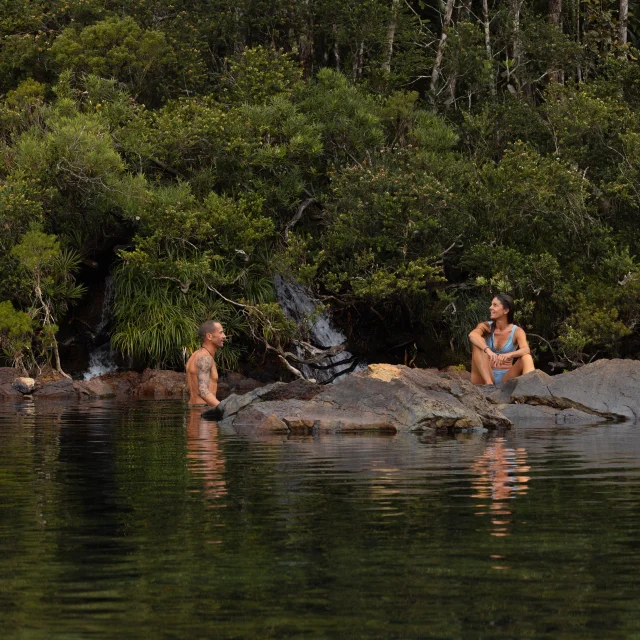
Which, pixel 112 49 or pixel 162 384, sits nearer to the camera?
pixel 162 384

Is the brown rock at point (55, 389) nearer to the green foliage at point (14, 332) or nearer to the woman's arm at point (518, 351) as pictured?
the green foliage at point (14, 332)

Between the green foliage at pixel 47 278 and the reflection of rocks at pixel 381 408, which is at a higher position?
the green foliage at pixel 47 278

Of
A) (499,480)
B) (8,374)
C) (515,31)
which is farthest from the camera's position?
(515,31)

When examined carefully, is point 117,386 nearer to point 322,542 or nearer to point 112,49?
point 112,49

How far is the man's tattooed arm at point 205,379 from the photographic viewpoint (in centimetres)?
1831

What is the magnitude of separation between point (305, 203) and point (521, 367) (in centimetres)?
1100

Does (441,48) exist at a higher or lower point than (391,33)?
lower

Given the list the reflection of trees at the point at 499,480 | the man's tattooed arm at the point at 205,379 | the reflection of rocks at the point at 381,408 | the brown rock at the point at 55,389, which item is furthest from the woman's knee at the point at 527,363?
the brown rock at the point at 55,389

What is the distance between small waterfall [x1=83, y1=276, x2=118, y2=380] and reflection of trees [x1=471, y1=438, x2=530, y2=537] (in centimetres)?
1541

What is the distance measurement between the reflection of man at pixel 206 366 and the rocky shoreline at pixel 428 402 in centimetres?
145

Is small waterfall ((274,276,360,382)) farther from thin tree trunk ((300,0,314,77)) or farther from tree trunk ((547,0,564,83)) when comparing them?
tree trunk ((547,0,564,83))

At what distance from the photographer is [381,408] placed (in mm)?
14938

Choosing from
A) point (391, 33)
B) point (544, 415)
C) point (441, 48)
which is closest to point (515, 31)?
point (441, 48)

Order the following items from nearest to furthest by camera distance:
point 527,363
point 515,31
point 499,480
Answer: point 499,480 → point 527,363 → point 515,31
